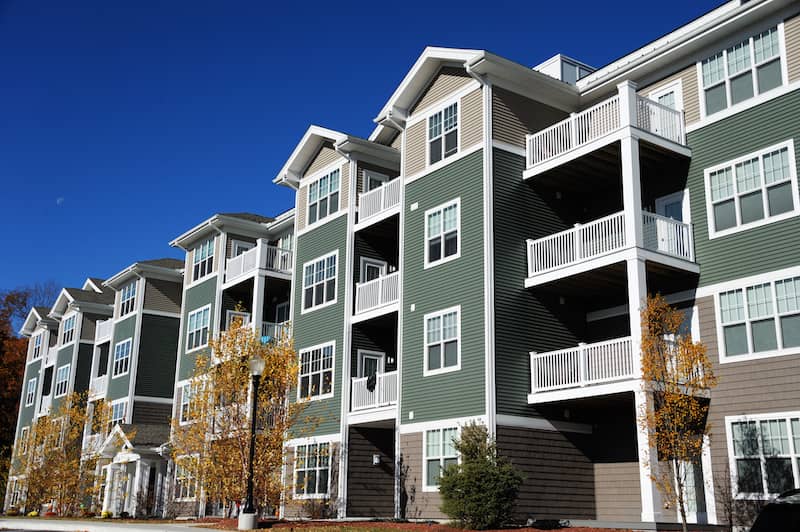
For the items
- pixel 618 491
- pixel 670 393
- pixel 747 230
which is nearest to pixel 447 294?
pixel 618 491

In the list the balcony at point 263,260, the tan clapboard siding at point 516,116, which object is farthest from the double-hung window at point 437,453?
the balcony at point 263,260

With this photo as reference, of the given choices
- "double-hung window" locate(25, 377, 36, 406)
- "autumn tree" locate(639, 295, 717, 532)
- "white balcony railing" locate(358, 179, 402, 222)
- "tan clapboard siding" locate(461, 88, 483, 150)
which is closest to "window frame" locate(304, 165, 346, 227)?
"white balcony railing" locate(358, 179, 402, 222)

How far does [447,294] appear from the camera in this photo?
80.4 ft

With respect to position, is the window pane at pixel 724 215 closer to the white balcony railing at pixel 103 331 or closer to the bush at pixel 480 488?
the bush at pixel 480 488

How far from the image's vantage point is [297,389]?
100 feet

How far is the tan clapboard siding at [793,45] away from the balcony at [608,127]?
3.23 m

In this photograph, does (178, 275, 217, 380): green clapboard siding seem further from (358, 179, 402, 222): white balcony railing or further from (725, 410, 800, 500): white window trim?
(725, 410, 800, 500): white window trim

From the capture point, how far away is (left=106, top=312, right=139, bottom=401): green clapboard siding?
43.6m

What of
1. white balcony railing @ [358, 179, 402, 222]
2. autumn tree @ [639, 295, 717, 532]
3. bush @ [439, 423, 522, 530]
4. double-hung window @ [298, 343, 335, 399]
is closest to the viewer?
autumn tree @ [639, 295, 717, 532]

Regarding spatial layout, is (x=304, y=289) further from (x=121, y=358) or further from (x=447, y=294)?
(x=121, y=358)

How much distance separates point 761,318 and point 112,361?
35.9 metres

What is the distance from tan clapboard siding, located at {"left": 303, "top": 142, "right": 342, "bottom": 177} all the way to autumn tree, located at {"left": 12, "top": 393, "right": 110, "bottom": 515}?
56.8 feet

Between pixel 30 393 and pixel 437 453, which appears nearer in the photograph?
pixel 437 453

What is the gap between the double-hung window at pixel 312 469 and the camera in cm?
2803
